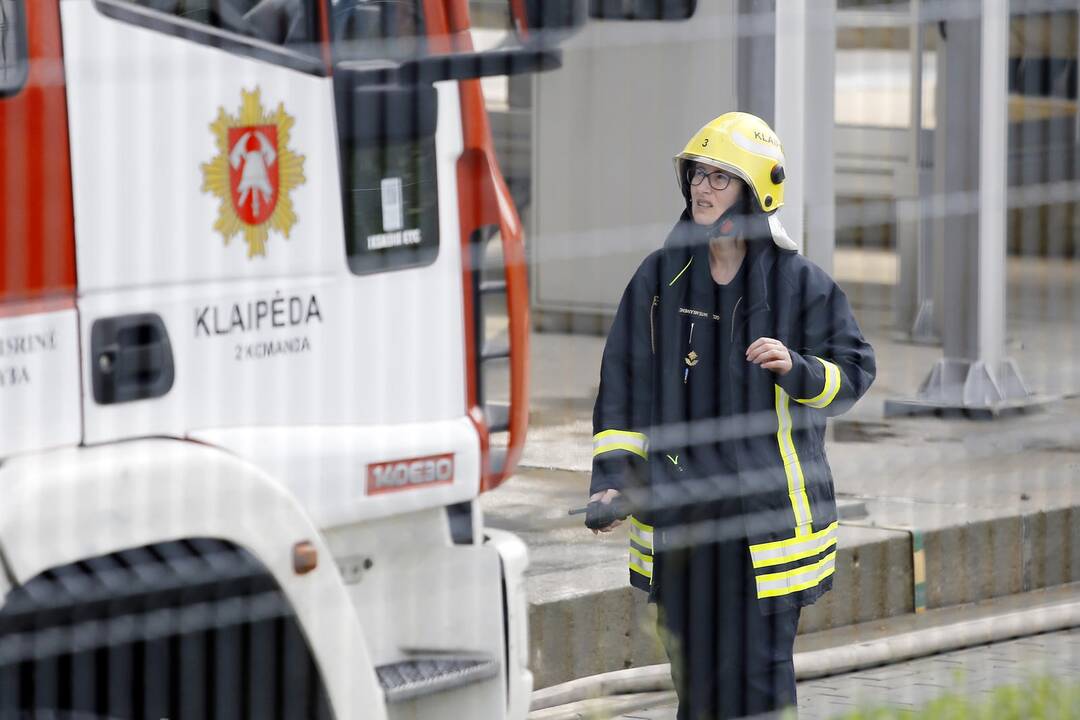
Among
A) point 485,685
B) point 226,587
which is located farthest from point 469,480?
point 226,587

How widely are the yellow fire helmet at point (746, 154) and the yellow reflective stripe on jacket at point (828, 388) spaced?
32 centimetres

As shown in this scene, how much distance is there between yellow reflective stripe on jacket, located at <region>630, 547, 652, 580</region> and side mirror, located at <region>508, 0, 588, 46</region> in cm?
118

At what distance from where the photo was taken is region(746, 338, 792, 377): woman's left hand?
3.74 meters

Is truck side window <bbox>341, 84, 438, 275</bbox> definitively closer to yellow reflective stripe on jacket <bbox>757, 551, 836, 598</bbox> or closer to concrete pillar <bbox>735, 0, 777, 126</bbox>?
yellow reflective stripe on jacket <bbox>757, 551, 836, 598</bbox>

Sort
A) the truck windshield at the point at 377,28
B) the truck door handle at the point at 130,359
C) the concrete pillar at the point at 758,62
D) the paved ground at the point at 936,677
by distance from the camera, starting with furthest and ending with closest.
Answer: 1. the concrete pillar at the point at 758,62
2. the paved ground at the point at 936,677
3. the truck windshield at the point at 377,28
4. the truck door handle at the point at 130,359

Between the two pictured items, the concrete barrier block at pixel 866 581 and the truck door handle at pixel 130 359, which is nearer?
the truck door handle at pixel 130 359

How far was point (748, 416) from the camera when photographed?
12.9 ft

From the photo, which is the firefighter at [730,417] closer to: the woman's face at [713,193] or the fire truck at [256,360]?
the woman's face at [713,193]

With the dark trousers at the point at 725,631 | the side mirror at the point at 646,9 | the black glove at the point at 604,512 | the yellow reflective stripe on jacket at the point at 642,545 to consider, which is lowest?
the dark trousers at the point at 725,631

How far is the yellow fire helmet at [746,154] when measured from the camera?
12.8 ft

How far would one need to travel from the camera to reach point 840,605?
593 centimetres

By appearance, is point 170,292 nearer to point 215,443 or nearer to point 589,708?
point 215,443

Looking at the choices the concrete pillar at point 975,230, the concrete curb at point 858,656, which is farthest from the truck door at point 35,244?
the concrete pillar at point 975,230

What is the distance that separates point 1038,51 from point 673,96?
7.13 ft
